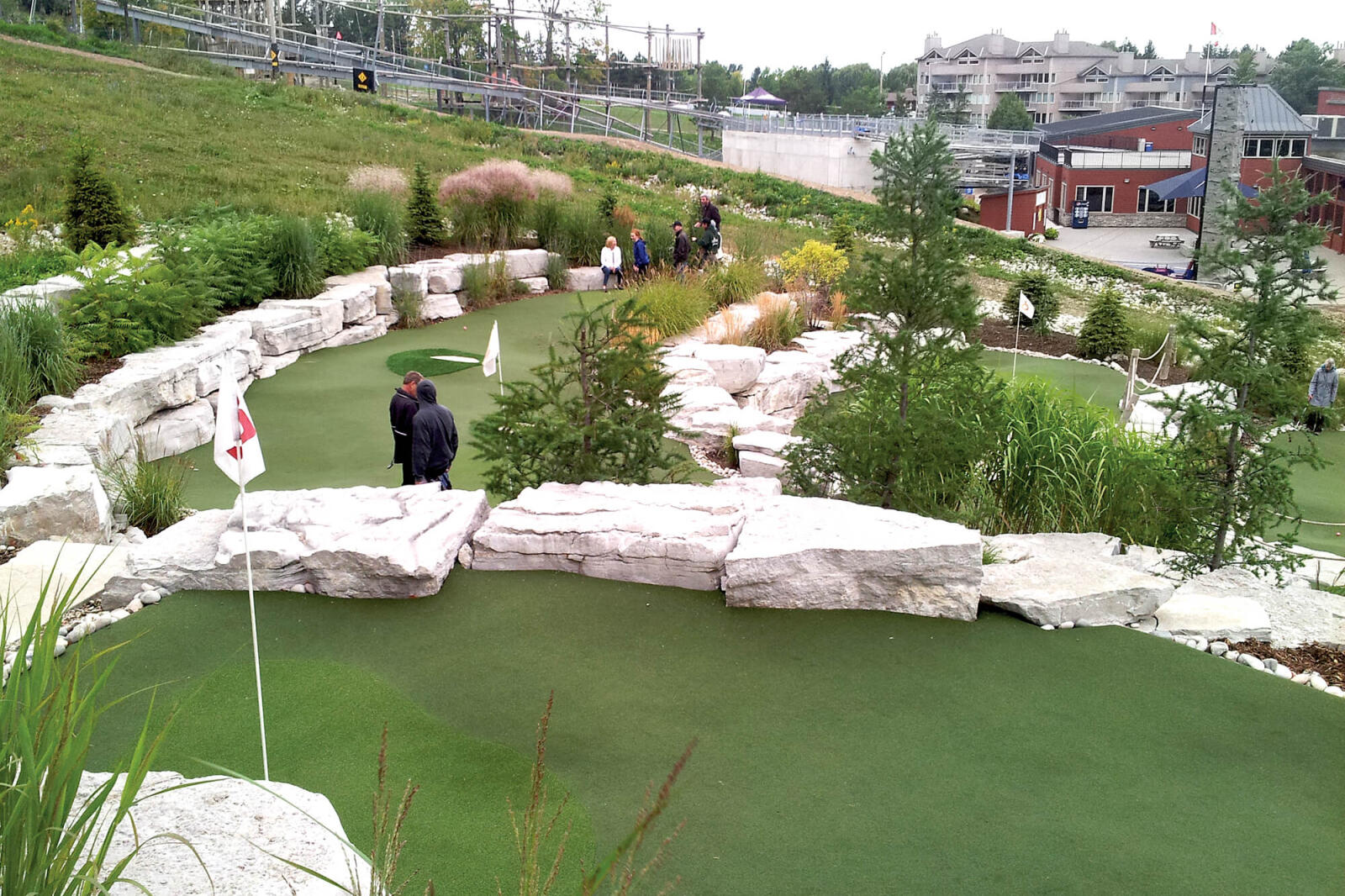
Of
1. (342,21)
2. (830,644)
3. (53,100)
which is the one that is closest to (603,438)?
(830,644)

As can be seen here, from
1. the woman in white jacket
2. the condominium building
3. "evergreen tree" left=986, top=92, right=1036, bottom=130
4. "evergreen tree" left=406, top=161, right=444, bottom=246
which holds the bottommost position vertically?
the woman in white jacket

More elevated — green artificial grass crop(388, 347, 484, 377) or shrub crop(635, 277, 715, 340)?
shrub crop(635, 277, 715, 340)

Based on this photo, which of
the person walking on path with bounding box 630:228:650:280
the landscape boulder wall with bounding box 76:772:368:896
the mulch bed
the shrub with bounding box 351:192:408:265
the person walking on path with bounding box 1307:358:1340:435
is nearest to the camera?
the landscape boulder wall with bounding box 76:772:368:896

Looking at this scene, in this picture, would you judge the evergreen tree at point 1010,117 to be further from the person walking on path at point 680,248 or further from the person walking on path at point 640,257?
the person walking on path at point 640,257

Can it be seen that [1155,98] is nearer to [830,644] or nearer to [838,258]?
[838,258]

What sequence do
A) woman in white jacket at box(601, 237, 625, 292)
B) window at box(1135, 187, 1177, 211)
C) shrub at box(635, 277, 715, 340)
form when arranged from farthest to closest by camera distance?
window at box(1135, 187, 1177, 211) → woman in white jacket at box(601, 237, 625, 292) → shrub at box(635, 277, 715, 340)

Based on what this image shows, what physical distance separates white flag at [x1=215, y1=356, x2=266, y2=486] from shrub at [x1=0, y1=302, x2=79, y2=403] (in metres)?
4.83

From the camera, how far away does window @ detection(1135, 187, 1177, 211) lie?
54.7m

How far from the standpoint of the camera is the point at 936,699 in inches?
190

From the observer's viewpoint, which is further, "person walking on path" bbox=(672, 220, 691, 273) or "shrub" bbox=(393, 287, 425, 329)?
"person walking on path" bbox=(672, 220, 691, 273)

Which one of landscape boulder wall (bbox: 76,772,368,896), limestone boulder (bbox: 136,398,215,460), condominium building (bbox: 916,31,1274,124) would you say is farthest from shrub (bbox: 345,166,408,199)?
condominium building (bbox: 916,31,1274,124)

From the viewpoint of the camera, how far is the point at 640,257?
16859 millimetres

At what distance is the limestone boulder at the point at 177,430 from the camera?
9.41 m

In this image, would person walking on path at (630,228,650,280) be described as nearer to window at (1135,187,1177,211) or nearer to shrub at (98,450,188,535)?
shrub at (98,450,188,535)
